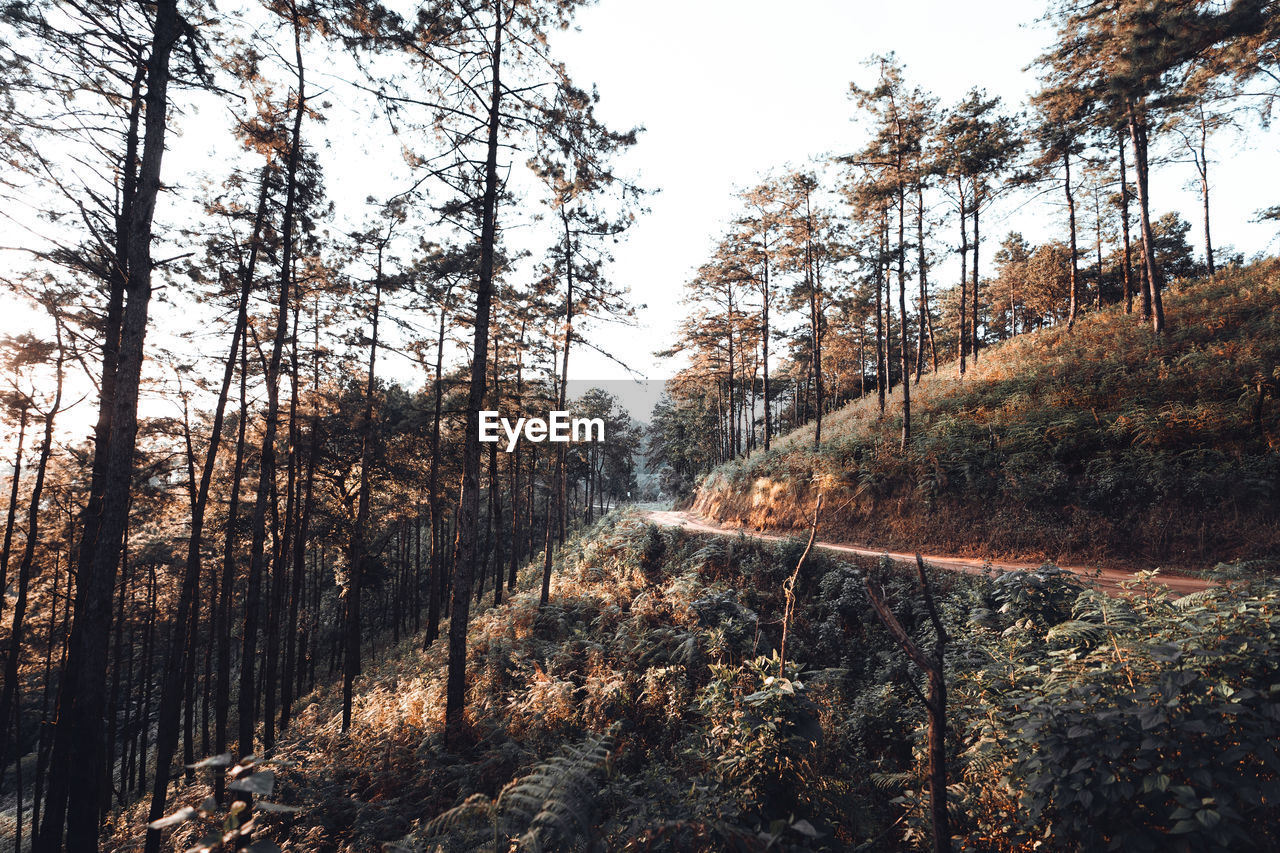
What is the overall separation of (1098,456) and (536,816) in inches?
580

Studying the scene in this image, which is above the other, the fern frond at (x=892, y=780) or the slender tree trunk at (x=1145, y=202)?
the slender tree trunk at (x=1145, y=202)

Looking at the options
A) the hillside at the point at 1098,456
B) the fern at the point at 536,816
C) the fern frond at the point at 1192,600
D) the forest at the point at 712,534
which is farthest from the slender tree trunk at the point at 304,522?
the fern frond at the point at 1192,600

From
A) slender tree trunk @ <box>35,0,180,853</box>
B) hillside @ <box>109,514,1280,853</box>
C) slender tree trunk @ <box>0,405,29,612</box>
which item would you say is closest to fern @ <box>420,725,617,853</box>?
hillside @ <box>109,514,1280,853</box>

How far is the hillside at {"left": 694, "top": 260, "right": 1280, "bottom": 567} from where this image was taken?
9.56 m

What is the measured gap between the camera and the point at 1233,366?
11586 millimetres

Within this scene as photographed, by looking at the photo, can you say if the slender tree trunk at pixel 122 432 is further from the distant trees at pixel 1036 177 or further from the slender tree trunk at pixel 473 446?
the distant trees at pixel 1036 177

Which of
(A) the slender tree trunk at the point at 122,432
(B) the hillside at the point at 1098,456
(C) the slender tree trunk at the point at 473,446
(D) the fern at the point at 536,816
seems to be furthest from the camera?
(B) the hillside at the point at 1098,456

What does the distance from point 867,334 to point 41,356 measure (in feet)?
154

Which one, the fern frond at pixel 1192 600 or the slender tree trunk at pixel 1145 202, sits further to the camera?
the slender tree trunk at pixel 1145 202

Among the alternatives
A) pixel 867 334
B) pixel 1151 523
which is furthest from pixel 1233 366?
pixel 867 334

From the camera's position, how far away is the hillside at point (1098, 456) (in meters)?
9.56

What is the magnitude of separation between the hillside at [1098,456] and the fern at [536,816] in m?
11.7

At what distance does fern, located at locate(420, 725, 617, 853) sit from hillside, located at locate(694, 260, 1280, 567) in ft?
38.5

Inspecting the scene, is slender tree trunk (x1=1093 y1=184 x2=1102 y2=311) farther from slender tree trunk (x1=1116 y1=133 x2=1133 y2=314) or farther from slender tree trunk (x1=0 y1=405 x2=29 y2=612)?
slender tree trunk (x1=0 y1=405 x2=29 y2=612)
